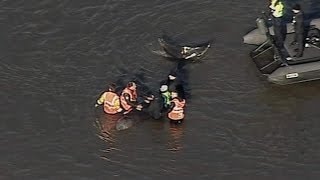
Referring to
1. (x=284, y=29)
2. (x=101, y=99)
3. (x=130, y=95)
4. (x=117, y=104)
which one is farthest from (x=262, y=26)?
(x=101, y=99)

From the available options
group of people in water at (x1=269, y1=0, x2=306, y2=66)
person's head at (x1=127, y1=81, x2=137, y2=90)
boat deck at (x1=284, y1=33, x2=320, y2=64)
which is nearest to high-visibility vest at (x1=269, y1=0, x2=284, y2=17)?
group of people in water at (x1=269, y1=0, x2=306, y2=66)

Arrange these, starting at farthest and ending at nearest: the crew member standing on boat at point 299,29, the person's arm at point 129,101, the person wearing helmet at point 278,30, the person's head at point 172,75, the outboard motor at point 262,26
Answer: the outboard motor at point 262,26, the person wearing helmet at point 278,30, the crew member standing on boat at point 299,29, the person's head at point 172,75, the person's arm at point 129,101

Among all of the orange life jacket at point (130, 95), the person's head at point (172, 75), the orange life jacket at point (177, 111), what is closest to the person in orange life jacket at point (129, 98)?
the orange life jacket at point (130, 95)

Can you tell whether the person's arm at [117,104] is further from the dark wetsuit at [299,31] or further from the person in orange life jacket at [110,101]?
the dark wetsuit at [299,31]

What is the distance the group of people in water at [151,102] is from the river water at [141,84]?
366 mm

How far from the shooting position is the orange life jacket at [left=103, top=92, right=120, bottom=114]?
21703 millimetres

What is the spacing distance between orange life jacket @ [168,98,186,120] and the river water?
1.12ft

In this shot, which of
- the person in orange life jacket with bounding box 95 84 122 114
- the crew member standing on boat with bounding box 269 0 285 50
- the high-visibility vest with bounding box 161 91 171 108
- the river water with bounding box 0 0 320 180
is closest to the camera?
the river water with bounding box 0 0 320 180

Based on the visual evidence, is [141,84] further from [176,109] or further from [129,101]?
[176,109]

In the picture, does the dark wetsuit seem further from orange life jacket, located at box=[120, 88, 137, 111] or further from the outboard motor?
orange life jacket, located at box=[120, 88, 137, 111]

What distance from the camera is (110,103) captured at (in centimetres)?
2183

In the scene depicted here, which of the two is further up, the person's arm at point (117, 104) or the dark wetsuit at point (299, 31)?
the dark wetsuit at point (299, 31)

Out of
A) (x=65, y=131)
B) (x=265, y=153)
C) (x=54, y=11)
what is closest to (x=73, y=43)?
(x=54, y=11)

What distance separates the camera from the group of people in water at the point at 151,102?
21344mm
